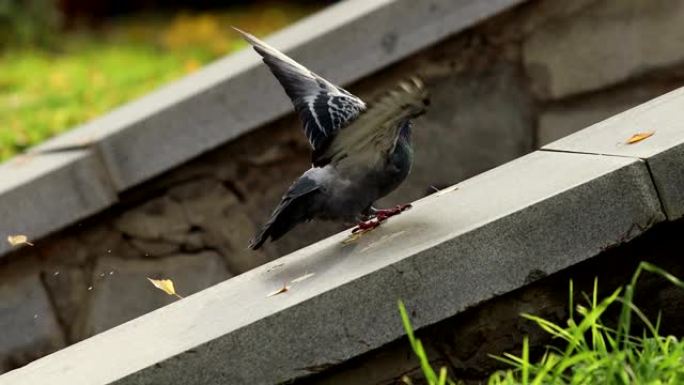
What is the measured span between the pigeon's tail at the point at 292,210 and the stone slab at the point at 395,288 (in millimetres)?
349

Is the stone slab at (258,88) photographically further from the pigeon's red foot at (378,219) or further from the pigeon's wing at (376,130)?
the pigeon's wing at (376,130)

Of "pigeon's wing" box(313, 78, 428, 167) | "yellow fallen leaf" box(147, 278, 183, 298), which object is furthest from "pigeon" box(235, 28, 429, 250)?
"yellow fallen leaf" box(147, 278, 183, 298)

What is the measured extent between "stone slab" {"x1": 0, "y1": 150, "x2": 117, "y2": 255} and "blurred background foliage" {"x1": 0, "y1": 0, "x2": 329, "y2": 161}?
5.25 feet

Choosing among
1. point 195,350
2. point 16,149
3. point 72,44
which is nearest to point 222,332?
point 195,350

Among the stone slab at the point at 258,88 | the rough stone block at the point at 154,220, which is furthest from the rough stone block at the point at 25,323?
the stone slab at the point at 258,88

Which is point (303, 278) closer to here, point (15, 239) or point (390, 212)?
point (390, 212)

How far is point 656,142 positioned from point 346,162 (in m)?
0.87

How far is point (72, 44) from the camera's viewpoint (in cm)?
1037

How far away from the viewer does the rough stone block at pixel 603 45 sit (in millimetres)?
5328

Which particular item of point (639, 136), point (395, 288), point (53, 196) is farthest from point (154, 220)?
point (639, 136)

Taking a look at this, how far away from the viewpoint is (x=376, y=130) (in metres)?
3.72

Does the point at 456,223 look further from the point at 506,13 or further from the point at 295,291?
the point at 506,13

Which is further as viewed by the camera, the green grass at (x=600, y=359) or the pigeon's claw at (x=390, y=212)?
the pigeon's claw at (x=390, y=212)

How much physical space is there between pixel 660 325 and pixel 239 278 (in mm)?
1225
